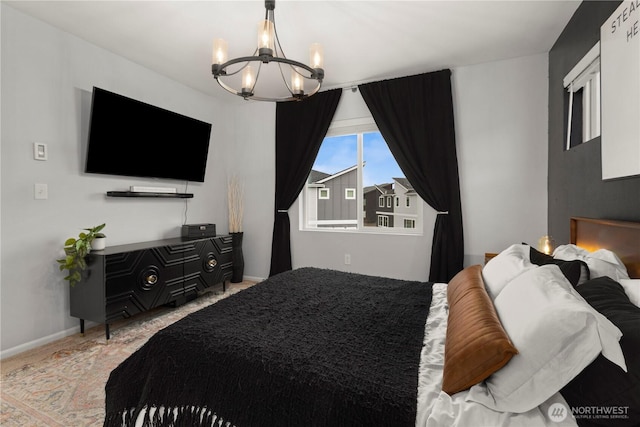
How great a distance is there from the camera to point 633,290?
1242mm

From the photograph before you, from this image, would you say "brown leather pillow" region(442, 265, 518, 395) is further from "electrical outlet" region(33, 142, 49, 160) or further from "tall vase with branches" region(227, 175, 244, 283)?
"tall vase with branches" region(227, 175, 244, 283)

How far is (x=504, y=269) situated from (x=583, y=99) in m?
1.80

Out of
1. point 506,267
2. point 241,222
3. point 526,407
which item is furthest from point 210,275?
point 526,407

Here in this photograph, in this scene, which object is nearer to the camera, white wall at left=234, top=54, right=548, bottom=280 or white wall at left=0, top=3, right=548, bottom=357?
white wall at left=0, top=3, right=548, bottom=357

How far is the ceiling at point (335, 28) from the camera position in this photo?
2.38 metres

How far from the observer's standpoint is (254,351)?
3.90 feet

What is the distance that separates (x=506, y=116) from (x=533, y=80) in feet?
1.29

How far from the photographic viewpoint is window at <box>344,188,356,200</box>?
163 inches

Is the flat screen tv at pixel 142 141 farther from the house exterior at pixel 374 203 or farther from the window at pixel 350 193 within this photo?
the house exterior at pixel 374 203

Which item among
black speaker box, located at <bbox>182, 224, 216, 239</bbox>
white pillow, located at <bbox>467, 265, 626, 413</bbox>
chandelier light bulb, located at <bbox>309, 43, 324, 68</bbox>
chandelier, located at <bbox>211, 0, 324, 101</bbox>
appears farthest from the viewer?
black speaker box, located at <bbox>182, 224, 216, 239</bbox>

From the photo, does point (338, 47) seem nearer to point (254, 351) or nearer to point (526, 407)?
point (254, 351)

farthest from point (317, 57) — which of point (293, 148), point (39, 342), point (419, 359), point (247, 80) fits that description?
point (39, 342)

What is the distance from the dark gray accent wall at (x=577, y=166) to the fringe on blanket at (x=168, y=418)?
6.99 feet

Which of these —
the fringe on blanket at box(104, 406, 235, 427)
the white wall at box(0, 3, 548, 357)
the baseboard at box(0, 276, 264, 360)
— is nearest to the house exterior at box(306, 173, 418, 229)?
the white wall at box(0, 3, 548, 357)
